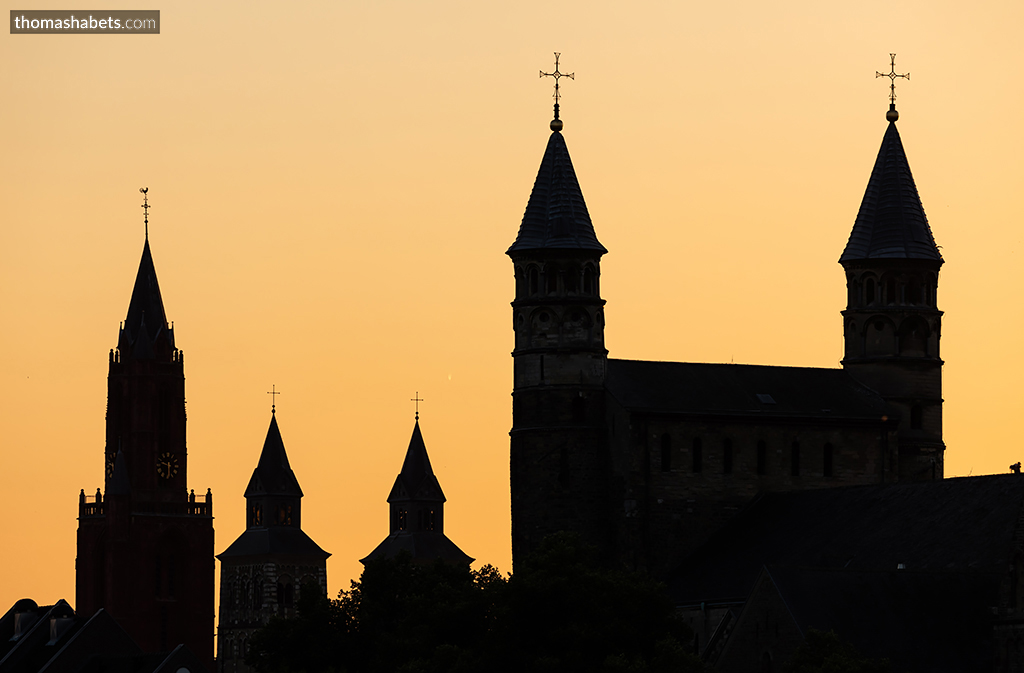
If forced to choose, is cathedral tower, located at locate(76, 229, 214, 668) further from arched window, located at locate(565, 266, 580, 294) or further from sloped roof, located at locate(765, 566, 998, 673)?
sloped roof, located at locate(765, 566, 998, 673)

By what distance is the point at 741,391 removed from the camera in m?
113

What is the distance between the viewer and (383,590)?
321 ft

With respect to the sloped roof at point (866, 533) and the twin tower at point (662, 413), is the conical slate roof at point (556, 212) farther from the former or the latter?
the sloped roof at point (866, 533)

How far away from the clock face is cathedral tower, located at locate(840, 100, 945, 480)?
91503 mm

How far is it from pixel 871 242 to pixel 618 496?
1707cm

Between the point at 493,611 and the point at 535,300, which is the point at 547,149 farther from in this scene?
the point at 493,611

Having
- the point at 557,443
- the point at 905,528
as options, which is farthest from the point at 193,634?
the point at 905,528

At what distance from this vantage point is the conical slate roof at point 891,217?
11550cm

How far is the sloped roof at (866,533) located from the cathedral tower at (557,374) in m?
5.67

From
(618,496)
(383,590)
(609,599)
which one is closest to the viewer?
(609,599)

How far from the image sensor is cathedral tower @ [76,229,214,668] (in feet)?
627

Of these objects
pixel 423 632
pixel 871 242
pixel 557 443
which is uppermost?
pixel 871 242

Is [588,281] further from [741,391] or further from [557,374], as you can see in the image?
[741,391]

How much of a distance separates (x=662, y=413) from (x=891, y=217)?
14.7 m
